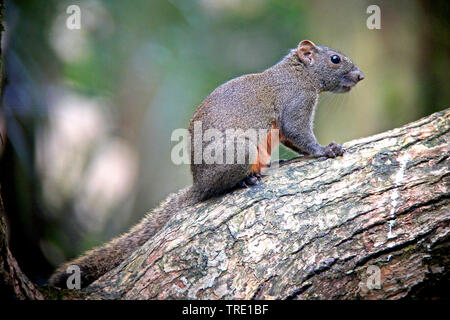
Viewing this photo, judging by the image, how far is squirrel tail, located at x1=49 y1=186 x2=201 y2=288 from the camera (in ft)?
12.5

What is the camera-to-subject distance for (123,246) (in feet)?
13.4

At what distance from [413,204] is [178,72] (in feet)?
16.0

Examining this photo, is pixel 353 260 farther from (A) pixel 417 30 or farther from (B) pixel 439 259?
(A) pixel 417 30

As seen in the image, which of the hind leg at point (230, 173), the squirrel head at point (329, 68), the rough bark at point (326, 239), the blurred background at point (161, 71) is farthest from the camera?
the blurred background at point (161, 71)

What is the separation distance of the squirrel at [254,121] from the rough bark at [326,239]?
41 cm

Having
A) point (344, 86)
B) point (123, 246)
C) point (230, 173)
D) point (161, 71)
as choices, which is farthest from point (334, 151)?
point (161, 71)

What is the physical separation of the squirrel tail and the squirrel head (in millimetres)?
2171

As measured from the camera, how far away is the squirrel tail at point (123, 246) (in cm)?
381

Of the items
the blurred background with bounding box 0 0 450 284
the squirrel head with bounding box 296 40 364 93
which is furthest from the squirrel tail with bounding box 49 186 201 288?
the squirrel head with bounding box 296 40 364 93

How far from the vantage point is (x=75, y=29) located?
20.9 feet

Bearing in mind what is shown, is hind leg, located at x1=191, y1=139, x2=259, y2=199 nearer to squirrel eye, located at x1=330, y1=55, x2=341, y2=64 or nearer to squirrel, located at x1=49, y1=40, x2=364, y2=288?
squirrel, located at x1=49, y1=40, x2=364, y2=288

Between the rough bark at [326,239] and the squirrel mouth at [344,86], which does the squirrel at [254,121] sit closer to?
the squirrel mouth at [344,86]

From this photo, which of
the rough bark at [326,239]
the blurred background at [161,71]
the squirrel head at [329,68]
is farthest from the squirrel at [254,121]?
the blurred background at [161,71]
